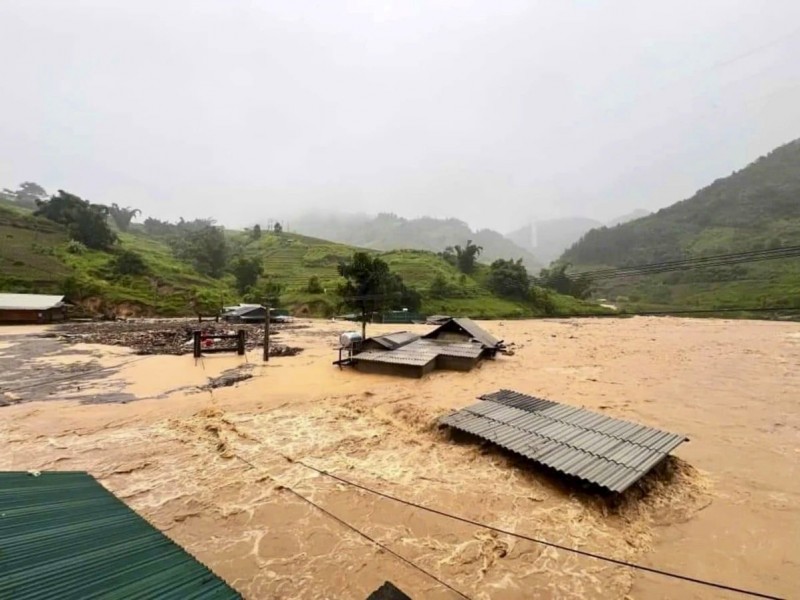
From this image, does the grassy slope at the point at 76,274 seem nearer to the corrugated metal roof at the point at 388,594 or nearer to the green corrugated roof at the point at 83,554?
the green corrugated roof at the point at 83,554

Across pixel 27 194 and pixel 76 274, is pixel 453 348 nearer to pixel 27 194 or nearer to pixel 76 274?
pixel 76 274

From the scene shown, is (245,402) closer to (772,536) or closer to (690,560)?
(690,560)

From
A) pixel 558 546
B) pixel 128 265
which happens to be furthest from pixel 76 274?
pixel 558 546

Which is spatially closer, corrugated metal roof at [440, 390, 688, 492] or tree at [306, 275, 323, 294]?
corrugated metal roof at [440, 390, 688, 492]

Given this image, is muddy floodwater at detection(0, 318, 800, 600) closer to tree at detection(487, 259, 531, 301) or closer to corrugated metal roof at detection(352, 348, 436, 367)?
corrugated metal roof at detection(352, 348, 436, 367)

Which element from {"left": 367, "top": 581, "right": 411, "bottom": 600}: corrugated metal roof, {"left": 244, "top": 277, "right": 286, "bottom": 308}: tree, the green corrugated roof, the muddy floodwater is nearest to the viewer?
{"left": 367, "top": 581, "right": 411, "bottom": 600}: corrugated metal roof

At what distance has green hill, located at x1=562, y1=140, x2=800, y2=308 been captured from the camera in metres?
72.9

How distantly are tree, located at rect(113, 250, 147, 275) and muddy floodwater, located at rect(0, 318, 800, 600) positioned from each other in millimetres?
44035

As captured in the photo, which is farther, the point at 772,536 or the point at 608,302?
the point at 608,302

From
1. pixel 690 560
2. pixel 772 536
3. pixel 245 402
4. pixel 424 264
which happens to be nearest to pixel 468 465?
pixel 690 560

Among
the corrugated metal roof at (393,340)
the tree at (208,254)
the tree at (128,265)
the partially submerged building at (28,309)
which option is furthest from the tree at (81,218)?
the corrugated metal roof at (393,340)

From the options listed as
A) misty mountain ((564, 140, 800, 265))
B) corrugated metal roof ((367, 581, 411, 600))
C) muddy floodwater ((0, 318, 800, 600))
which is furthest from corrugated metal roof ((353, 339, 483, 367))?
misty mountain ((564, 140, 800, 265))

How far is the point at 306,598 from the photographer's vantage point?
6.42m

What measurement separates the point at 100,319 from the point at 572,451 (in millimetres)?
54323
